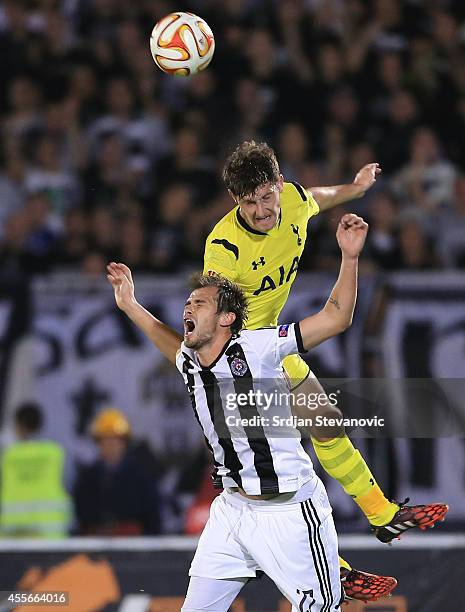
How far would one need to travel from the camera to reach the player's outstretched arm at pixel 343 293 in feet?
17.8

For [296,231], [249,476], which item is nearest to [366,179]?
[296,231]

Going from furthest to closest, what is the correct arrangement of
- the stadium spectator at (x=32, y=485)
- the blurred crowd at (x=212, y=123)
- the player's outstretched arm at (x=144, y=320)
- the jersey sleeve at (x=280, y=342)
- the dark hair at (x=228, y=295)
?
the blurred crowd at (x=212, y=123)
the stadium spectator at (x=32, y=485)
the player's outstretched arm at (x=144, y=320)
the dark hair at (x=228, y=295)
the jersey sleeve at (x=280, y=342)

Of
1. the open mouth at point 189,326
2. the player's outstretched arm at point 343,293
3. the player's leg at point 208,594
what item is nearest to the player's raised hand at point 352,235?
the player's outstretched arm at point 343,293

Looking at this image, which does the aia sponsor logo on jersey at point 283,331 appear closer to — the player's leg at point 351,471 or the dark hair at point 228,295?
the dark hair at point 228,295

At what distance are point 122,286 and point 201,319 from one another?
73 centimetres

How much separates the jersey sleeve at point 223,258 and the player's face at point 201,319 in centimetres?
54

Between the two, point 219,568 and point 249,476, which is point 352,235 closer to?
point 249,476

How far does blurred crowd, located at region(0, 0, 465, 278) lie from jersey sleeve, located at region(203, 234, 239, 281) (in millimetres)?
Result: 3518

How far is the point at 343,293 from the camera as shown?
5.52 m

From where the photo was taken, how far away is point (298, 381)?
21.2ft

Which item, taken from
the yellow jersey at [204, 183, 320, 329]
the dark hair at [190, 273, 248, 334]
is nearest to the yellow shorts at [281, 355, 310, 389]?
the yellow jersey at [204, 183, 320, 329]

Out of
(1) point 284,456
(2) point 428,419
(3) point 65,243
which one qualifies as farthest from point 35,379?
(1) point 284,456

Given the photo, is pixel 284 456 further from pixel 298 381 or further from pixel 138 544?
pixel 138 544

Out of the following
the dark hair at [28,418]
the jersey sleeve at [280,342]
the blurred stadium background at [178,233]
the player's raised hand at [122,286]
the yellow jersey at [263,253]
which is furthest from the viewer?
the dark hair at [28,418]
